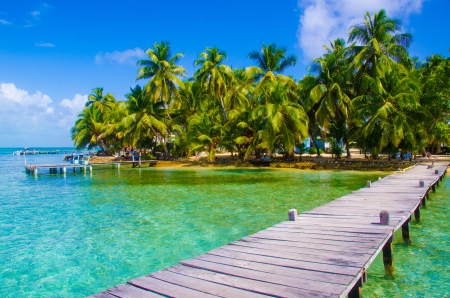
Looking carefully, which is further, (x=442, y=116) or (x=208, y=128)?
(x=208, y=128)

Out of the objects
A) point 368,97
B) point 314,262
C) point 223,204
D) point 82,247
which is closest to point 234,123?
point 368,97

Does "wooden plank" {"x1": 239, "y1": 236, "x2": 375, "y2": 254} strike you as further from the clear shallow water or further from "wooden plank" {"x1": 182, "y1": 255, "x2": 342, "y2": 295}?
"wooden plank" {"x1": 182, "y1": 255, "x2": 342, "y2": 295}

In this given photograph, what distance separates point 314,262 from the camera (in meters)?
4.40

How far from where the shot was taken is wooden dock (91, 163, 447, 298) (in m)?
3.61

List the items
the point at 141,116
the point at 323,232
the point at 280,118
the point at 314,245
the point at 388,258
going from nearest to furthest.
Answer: the point at 314,245, the point at 323,232, the point at 388,258, the point at 280,118, the point at 141,116

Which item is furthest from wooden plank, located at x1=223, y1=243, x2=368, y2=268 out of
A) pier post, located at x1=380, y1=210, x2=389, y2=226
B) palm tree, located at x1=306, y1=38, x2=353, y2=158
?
palm tree, located at x1=306, y1=38, x2=353, y2=158

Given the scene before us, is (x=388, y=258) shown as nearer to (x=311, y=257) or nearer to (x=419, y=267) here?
(x=419, y=267)

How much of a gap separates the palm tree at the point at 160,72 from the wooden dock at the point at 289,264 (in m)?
29.3

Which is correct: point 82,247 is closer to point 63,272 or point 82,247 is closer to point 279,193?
point 63,272

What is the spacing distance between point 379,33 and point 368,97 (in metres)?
5.34

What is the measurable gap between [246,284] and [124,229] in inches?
258

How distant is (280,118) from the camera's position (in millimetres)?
26312

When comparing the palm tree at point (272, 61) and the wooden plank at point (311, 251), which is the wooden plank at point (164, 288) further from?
the palm tree at point (272, 61)

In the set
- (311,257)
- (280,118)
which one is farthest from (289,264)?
(280,118)
